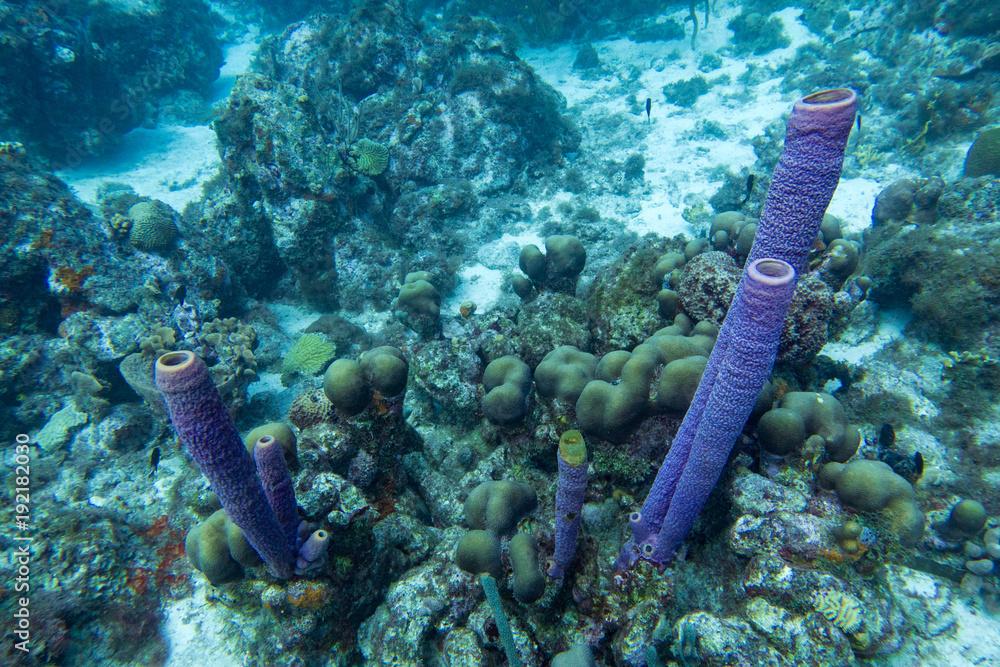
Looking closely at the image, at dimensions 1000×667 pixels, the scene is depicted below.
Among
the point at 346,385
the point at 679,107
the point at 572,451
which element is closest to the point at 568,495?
the point at 572,451

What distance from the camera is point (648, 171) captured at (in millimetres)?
11477

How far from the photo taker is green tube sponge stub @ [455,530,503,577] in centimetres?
304

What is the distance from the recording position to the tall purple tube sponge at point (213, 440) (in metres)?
1.93

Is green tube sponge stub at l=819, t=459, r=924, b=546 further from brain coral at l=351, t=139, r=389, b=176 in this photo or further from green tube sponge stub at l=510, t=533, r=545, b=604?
brain coral at l=351, t=139, r=389, b=176

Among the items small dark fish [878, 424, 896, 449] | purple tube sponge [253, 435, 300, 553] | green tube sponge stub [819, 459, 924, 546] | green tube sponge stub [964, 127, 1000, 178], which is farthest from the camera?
green tube sponge stub [964, 127, 1000, 178]

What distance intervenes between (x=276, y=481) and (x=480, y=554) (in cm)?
144

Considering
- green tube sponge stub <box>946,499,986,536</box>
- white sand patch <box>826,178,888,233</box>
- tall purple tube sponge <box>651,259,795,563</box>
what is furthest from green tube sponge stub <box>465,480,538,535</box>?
white sand patch <box>826,178,888,233</box>

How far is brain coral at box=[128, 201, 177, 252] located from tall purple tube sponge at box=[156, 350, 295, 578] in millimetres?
6379

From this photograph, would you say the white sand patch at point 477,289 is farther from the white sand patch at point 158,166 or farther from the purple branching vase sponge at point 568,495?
the white sand patch at point 158,166

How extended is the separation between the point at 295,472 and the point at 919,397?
20.7ft

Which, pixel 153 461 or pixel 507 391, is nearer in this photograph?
pixel 507 391

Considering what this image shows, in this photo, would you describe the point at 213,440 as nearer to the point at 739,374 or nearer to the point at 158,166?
the point at 739,374

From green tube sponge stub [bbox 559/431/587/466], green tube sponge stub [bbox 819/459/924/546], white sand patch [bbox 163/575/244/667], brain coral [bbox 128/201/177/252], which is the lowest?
white sand patch [bbox 163/575/244/667]

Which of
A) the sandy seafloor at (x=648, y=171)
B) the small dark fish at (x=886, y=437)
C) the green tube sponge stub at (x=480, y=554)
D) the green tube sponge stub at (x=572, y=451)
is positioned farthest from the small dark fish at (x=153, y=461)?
the small dark fish at (x=886, y=437)
